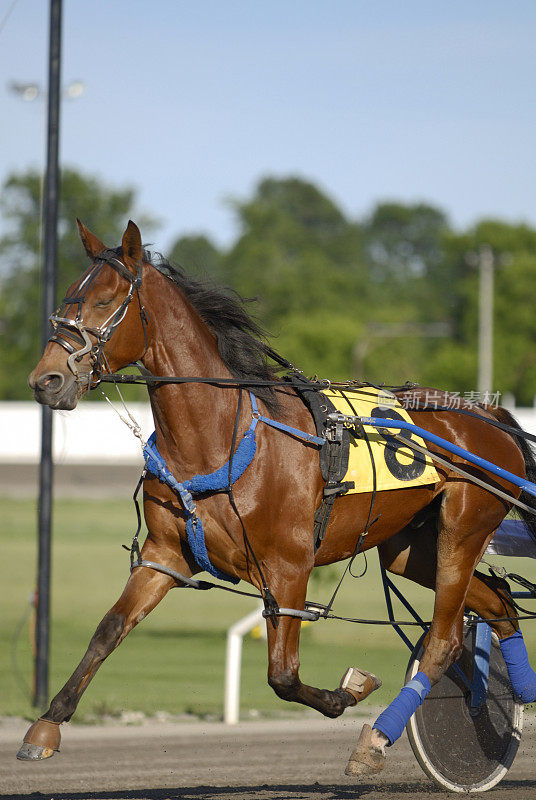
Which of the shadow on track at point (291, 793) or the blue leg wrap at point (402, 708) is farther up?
the blue leg wrap at point (402, 708)

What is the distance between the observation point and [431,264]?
74.6m

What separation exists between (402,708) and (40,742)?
144cm

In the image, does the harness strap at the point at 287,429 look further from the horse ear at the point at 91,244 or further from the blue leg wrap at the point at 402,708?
the blue leg wrap at the point at 402,708

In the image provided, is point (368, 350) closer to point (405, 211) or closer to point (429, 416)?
point (405, 211)

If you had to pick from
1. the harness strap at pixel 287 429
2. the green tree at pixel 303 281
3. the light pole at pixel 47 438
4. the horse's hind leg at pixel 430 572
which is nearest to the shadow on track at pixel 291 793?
the horse's hind leg at pixel 430 572

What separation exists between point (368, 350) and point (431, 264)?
2877cm

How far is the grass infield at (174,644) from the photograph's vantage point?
8.27m

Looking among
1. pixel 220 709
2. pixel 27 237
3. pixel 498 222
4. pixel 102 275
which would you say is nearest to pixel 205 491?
pixel 102 275

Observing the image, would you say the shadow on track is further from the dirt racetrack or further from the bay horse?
the bay horse

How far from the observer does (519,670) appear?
5387 mm

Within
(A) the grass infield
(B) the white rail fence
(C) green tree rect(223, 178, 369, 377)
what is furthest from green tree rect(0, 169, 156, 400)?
(B) the white rail fence

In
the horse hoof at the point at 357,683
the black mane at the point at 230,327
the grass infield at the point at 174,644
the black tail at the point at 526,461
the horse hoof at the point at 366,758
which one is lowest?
the grass infield at the point at 174,644

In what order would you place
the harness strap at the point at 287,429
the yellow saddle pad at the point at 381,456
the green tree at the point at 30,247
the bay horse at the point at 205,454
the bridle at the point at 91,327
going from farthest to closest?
the green tree at the point at 30,247 → the yellow saddle pad at the point at 381,456 → the harness strap at the point at 287,429 → the bay horse at the point at 205,454 → the bridle at the point at 91,327

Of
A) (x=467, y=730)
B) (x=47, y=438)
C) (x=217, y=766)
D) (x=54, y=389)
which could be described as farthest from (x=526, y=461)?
(x=47, y=438)
